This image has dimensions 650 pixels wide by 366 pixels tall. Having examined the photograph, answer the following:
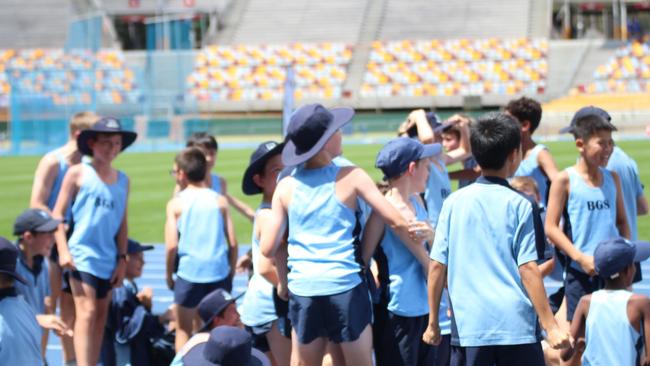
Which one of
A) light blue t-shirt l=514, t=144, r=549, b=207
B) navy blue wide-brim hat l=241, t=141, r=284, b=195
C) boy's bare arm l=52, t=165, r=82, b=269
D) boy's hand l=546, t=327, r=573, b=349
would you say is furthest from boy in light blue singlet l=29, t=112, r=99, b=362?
boy's hand l=546, t=327, r=573, b=349

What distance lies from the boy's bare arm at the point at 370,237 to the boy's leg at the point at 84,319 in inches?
108

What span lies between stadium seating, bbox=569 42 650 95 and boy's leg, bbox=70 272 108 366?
3629cm

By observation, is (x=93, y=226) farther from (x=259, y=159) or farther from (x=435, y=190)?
(x=435, y=190)

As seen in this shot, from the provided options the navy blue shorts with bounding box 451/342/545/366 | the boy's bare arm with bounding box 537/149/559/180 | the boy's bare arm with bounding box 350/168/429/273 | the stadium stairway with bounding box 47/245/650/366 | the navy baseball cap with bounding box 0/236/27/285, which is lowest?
the stadium stairway with bounding box 47/245/650/366

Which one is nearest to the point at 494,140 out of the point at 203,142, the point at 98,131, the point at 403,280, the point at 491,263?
the point at 491,263

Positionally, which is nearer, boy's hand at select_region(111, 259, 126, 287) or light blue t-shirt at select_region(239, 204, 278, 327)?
light blue t-shirt at select_region(239, 204, 278, 327)

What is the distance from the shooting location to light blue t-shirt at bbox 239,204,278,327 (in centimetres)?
561

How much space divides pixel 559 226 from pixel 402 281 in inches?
54.1

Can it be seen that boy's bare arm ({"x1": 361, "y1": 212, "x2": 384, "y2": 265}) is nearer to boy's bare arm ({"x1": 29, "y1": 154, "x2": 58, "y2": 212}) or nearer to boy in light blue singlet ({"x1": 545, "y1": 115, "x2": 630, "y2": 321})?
boy in light blue singlet ({"x1": 545, "y1": 115, "x2": 630, "y2": 321})

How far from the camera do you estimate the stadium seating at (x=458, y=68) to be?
4509cm

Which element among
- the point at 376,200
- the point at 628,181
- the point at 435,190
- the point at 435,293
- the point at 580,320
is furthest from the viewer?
the point at 435,190

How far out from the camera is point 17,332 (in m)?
4.45

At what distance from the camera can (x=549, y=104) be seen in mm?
40656

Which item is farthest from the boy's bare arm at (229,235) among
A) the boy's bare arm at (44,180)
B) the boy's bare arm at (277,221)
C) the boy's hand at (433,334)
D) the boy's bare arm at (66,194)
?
the boy's hand at (433,334)
